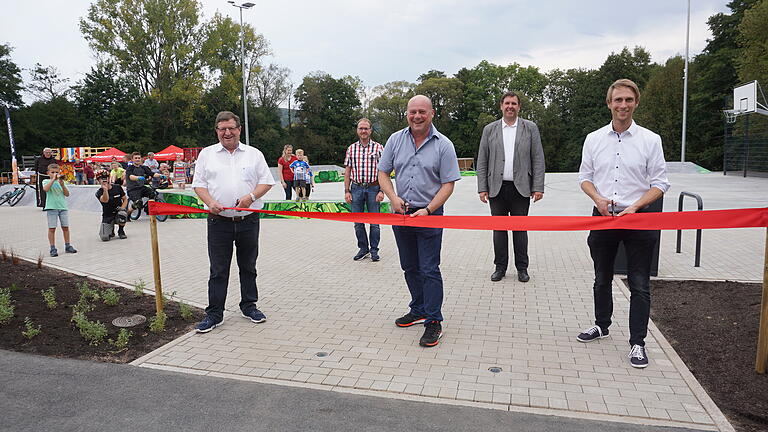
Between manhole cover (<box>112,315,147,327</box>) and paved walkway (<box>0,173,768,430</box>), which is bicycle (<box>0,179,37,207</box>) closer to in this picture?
paved walkway (<box>0,173,768,430</box>)

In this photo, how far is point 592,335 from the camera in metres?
Result: 4.56

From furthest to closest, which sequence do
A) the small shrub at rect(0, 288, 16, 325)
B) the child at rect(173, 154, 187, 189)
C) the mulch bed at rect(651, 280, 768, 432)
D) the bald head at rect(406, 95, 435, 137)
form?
the child at rect(173, 154, 187, 189), the small shrub at rect(0, 288, 16, 325), the bald head at rect(406, 95, 435, 137), the mulch bed at rect(651, 280, 768, 432)

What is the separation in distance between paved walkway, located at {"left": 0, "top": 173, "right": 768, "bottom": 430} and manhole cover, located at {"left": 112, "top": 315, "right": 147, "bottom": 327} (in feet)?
2.53

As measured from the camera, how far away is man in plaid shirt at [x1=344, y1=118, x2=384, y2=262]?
775cm

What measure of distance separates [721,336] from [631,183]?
1.67 meters

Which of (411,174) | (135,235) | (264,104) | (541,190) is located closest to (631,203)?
(411,174)

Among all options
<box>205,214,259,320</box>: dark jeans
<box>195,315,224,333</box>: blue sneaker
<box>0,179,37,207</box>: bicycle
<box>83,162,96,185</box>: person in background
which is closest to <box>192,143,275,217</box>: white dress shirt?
<box>205,214,259,320</box>: dark jeans

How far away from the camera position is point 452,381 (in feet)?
12.4

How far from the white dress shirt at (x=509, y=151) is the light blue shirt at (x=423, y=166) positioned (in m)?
2.01

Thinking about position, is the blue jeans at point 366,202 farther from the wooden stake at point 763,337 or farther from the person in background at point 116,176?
the person in background at point 116,176

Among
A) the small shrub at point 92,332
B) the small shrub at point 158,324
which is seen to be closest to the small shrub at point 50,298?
the small shrub at point 92,332

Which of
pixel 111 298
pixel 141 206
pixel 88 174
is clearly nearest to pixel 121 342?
pixel 111 298

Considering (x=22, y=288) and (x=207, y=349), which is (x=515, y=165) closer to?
(x=207, y=349)

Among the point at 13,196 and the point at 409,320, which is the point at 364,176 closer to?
the point at 409,320
